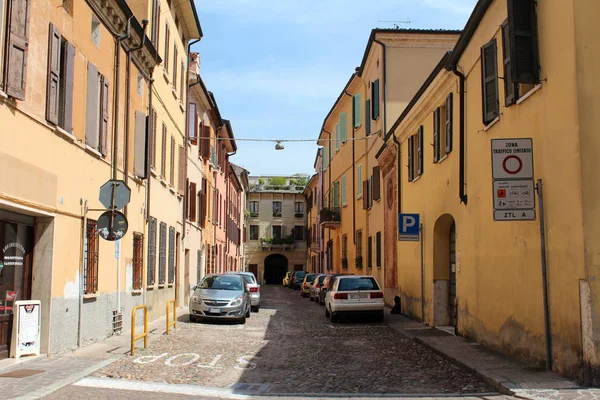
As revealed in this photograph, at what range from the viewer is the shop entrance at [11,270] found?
34.9ft

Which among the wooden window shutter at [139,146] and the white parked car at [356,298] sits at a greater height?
the wooden window shutter at [139,146]

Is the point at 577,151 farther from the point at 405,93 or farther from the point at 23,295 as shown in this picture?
the point at 405,93

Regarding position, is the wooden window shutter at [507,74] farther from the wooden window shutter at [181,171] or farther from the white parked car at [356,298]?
the wooden window shutter at [181,171]

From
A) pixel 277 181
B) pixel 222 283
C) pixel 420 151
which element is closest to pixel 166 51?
pixel 222 283

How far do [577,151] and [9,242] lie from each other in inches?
336

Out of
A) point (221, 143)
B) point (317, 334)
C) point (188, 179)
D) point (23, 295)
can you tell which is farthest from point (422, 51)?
point (23, 295)

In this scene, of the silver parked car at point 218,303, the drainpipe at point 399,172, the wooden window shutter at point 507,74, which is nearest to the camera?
the wooden window shutter at point 507,74

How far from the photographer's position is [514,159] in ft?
32.3

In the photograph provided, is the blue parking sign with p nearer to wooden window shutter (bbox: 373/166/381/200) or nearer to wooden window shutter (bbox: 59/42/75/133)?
wooden window shutter (bbox: 373/166/381/200)

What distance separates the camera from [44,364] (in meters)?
10.9

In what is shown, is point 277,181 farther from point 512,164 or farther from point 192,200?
point 512,164

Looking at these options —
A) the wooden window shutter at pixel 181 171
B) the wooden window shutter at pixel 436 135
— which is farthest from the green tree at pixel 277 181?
the wooden window shutter at pixel 436 135

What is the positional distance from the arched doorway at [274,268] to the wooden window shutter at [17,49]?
66.4 metres

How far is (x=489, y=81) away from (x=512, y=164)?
317cm
